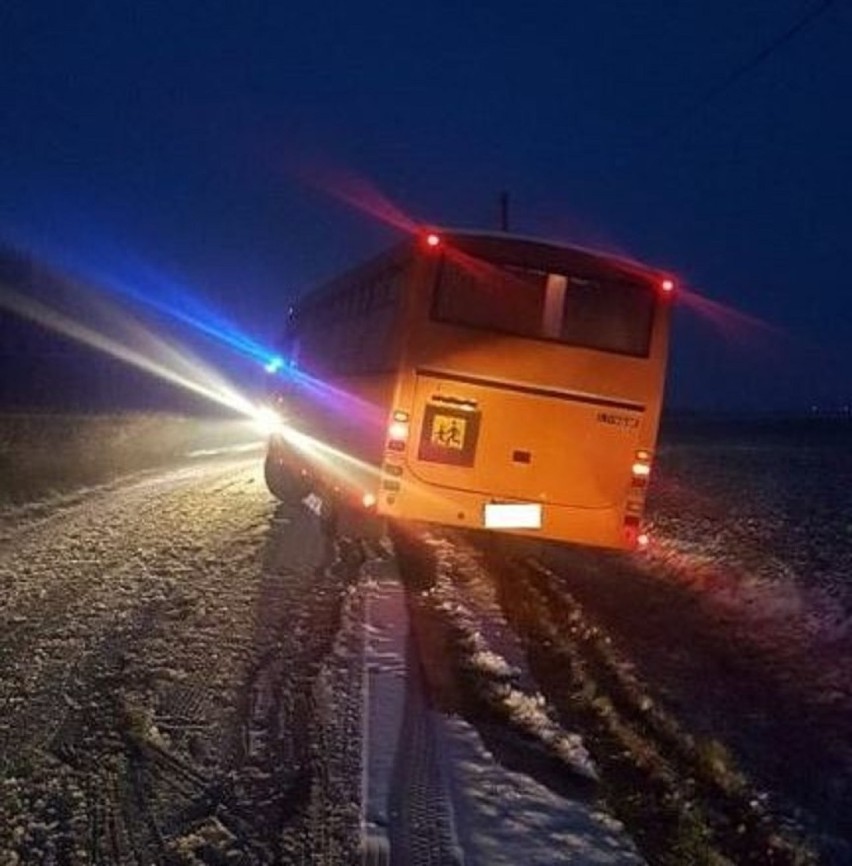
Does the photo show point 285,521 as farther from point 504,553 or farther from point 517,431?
point 517,431

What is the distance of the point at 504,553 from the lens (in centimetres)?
1503

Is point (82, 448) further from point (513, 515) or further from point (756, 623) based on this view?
point (756, 623)

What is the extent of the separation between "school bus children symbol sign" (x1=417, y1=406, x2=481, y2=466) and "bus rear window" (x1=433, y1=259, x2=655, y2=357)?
3.17 feet

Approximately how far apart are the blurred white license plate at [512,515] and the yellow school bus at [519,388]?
0.01 m

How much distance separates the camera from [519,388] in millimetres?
11641

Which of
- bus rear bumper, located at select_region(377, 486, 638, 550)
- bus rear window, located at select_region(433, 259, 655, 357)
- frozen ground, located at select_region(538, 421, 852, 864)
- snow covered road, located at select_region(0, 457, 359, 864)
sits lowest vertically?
snow covered road, located at select_region(0, 457, 359, 864)

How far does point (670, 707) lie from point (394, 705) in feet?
6.60

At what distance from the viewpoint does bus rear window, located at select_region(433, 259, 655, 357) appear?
11578 millimetres

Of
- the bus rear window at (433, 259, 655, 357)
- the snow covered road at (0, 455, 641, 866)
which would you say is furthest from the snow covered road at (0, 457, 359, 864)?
the bus rear window at (433, 259, 655, 357)

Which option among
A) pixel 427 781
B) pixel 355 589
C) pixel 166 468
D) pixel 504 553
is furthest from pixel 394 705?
pixel 166 468

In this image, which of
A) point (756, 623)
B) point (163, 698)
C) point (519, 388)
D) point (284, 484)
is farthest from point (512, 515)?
point (284, 484)

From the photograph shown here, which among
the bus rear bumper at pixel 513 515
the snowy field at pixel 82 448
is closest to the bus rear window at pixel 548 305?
the bus rear bumper at pixel 513 515

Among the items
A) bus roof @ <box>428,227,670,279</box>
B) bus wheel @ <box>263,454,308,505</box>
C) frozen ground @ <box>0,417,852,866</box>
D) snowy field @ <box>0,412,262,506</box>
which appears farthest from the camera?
snowy field @ <box>0,412,262,506</box>

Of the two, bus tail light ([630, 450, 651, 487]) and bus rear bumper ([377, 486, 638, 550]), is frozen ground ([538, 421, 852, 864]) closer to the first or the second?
bus rear bumper ([377, 486, 638, 550])
